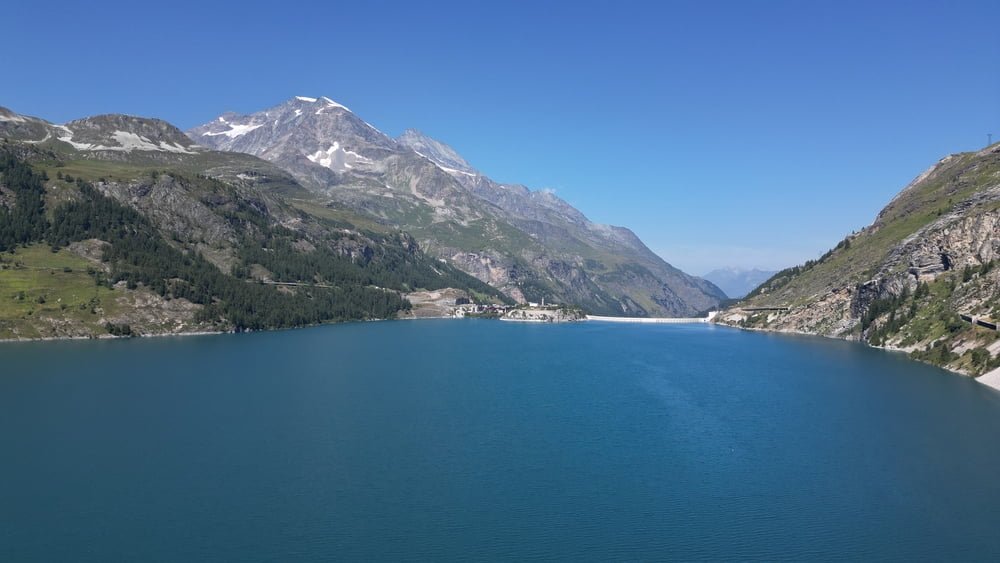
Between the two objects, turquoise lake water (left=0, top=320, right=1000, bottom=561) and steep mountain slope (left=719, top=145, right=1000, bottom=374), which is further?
steep mountain slope (left=719, top=145, right=1000, bottom=374)

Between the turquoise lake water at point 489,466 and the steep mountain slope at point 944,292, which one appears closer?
the turquoise lake water at point 489,466

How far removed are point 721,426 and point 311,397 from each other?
59584mm

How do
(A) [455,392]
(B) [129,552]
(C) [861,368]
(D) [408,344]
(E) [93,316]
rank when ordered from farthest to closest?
(D) [408,344]
(E) [93,316]
(C) [861,368]
(A) [455,392]
(B) [129,552]

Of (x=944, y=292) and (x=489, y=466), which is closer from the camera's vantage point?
(x=489, y=466)

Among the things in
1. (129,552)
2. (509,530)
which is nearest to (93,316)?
(129,552)

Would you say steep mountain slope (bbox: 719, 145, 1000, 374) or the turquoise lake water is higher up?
steep mountain slope (bbox: 719, 145, 1000, 374)

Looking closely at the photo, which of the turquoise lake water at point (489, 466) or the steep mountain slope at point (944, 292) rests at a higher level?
the steep mountain slope at point (944, 292)

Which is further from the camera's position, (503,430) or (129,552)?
(503,430)

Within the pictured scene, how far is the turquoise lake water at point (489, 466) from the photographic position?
49.7m

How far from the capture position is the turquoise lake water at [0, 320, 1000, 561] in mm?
49688

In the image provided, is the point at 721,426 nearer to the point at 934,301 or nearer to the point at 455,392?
the point at 455,392

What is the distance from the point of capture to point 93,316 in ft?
580

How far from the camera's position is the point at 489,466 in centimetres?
6794

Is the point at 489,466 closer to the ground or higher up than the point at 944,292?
closer to the ground
